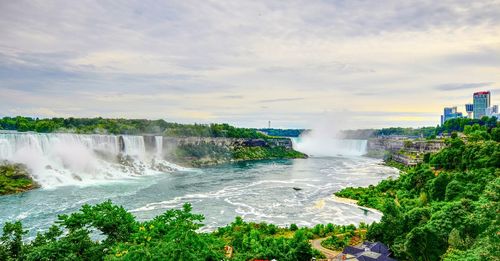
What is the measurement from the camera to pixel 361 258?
18891 mm

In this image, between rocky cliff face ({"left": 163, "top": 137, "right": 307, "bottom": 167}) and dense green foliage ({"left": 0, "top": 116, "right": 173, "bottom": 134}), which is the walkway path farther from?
dense green foliage ({"left": 0, "top": 116, "right": 173, "bottom": 134})

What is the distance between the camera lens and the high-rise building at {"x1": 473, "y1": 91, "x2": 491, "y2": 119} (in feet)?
536

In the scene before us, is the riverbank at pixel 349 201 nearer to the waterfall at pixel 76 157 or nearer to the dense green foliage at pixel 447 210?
the dense green foliage at pixel 447 210

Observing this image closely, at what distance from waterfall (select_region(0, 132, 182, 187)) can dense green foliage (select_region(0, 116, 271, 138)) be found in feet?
66.6

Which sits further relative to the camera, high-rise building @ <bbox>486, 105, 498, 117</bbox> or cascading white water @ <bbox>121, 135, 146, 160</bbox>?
high-rise building @ <bbox>486, 105, 498, 117</bbox>

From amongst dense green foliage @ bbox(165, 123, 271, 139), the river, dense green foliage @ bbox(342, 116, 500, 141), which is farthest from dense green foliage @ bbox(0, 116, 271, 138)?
dense green foliage @ bbox(342, 116, 500, 141)

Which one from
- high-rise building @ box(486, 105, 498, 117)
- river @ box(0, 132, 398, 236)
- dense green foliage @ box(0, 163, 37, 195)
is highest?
high-rise building @ box(486, 105, 498, 117)

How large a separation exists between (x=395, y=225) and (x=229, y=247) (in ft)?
33.9

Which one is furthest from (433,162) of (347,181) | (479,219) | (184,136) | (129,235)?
(184,136)

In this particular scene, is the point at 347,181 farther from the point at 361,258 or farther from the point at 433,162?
the point at 361,258

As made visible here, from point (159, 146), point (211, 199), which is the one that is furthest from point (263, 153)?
point (211, 199)

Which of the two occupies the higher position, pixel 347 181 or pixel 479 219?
pixel 479 219

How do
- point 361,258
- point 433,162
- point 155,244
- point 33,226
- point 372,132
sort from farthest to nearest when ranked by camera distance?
point 372,132
point 433,162
point 33,226
point 361,258
point 155,244

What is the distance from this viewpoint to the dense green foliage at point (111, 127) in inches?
3371
